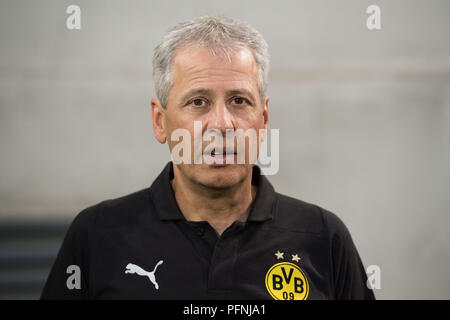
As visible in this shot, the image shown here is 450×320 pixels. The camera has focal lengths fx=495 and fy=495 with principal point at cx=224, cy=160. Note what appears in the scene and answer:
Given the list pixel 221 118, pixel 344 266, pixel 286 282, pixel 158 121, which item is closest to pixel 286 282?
pixel 286 282

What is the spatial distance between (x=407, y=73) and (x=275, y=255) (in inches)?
44.1

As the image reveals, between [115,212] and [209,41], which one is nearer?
[209,41]

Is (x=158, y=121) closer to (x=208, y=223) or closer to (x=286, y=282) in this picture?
(x=208, y=223)

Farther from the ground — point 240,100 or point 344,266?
point 240,100

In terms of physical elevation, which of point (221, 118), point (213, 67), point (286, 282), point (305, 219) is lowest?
point (286, 282)

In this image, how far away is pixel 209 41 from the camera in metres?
1.38

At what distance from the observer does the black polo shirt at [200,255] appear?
4.53 feet

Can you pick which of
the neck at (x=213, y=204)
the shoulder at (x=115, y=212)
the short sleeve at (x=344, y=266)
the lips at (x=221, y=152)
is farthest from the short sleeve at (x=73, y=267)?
the short sleeve at (x=344, y=266)

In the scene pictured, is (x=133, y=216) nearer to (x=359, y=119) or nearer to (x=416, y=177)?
(x=359, y=119)

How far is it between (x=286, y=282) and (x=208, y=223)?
0.28m

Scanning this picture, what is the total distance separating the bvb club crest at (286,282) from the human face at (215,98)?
28cm

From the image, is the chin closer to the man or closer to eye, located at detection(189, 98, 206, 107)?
the man

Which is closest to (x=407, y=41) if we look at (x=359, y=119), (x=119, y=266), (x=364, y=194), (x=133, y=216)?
(x=359, y=119)

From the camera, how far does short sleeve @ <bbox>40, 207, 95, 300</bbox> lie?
58.4 inches
